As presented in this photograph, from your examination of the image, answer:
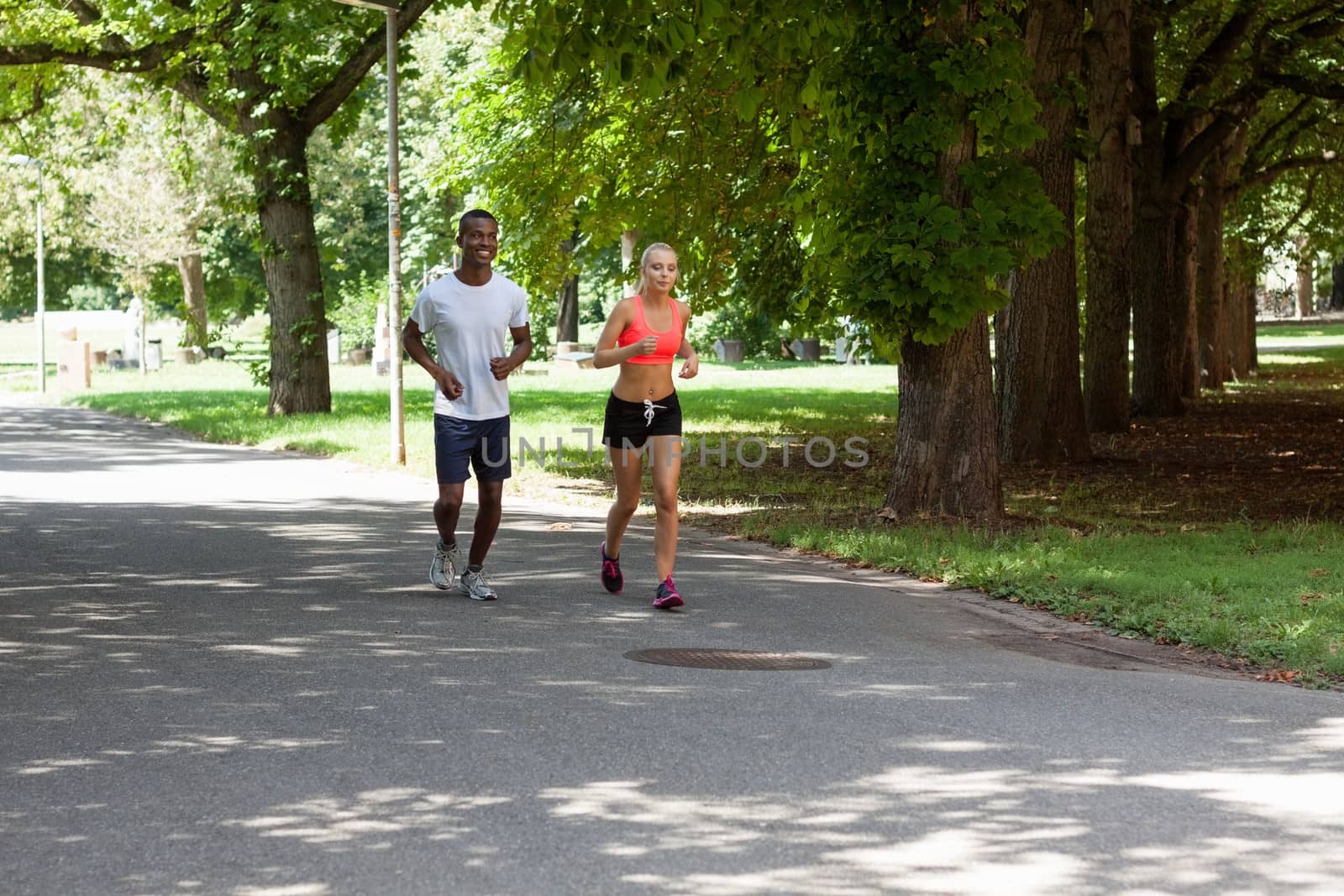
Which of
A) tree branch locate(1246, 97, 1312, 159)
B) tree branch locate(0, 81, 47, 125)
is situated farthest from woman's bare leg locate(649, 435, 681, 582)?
tree branch locate(1246, 97, 1312, 159)

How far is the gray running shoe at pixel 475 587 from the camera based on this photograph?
992 centimetres

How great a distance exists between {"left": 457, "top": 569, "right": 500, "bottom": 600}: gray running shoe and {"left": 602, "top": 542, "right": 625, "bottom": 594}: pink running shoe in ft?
2.12

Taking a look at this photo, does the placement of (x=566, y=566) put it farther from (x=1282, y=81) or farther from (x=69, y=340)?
(x=69, y=340)

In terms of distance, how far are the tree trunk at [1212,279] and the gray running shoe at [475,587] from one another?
24.8 meters

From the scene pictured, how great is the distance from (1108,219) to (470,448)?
14.7 metres

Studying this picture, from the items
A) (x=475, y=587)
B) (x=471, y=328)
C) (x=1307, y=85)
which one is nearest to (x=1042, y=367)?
(x=1307, y=85)

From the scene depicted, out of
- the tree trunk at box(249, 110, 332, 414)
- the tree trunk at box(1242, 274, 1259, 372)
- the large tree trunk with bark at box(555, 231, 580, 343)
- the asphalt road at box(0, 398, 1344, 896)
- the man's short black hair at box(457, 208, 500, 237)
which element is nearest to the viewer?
the asphalt road at box(0, 398, 1344, 896)

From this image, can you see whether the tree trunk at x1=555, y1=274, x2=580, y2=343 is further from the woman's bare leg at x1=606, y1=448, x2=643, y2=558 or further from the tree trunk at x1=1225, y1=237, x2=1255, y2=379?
the woman's bare leg at x1=606, y1=448, x2=643, y2=558

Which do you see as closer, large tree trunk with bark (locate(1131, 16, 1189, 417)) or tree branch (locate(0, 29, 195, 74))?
large tree trunk with bark (locate(1131, 16, 1189, 417))

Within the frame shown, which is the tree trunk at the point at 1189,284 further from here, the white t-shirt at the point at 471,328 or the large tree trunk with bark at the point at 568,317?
the large tree trunk with bark at the point at 568,317

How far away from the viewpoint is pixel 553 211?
21500 mm

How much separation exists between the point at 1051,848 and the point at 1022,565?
6.06 m

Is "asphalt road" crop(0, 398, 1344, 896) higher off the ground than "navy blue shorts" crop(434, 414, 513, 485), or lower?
lower

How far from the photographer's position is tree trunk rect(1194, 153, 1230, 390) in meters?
32.4
